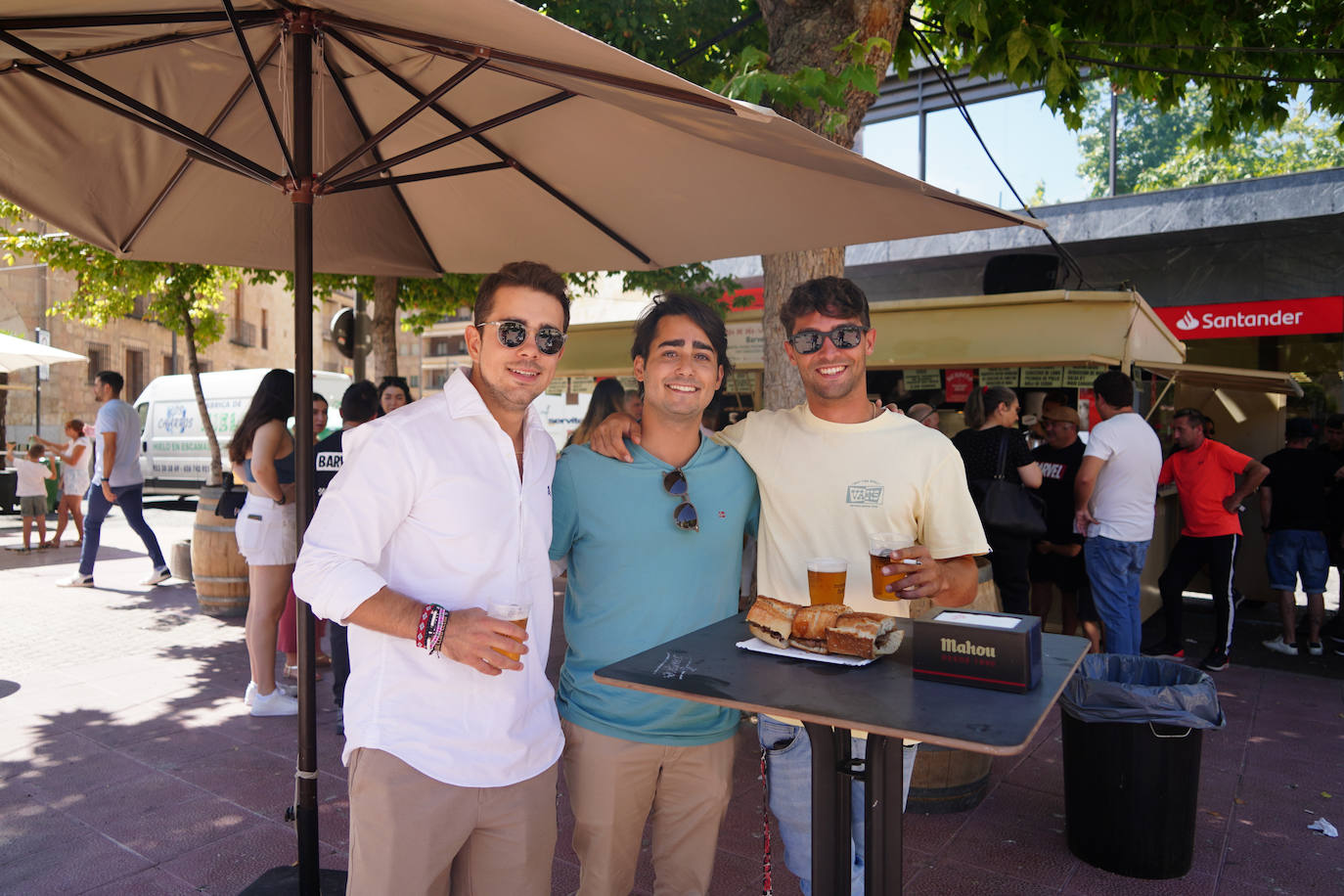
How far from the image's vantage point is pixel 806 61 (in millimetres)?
5105

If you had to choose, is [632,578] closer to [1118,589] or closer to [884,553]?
[884,553]

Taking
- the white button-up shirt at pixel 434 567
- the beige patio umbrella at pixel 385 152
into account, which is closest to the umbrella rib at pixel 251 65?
the beige patio umbrella at pixel 385 152

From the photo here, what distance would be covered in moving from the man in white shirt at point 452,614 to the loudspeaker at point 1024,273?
8.42 meters

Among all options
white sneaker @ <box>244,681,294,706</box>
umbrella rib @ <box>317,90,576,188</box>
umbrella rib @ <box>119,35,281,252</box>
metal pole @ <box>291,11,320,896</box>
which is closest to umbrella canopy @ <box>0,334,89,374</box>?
white sneaker @ <box>244,681,294,706</box>

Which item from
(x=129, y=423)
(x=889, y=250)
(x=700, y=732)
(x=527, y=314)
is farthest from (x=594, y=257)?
(x=889, y=250)

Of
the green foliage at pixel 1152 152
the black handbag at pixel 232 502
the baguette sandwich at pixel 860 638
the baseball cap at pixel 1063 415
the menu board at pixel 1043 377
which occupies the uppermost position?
the green foliage at pixel 1152 152

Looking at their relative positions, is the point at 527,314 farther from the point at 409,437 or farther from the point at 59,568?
the point at 59,568

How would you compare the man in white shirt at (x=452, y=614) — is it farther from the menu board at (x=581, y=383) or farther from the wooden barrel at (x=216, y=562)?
the menu board at (x=581, y=383)

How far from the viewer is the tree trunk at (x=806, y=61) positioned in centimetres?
502

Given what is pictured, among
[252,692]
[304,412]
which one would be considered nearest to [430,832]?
[304,412]

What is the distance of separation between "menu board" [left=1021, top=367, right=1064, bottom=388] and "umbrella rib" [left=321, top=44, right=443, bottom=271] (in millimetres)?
5991

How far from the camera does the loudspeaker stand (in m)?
9.48

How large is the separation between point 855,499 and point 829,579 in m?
0.39

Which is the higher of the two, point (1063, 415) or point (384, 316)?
point (384, 316)
